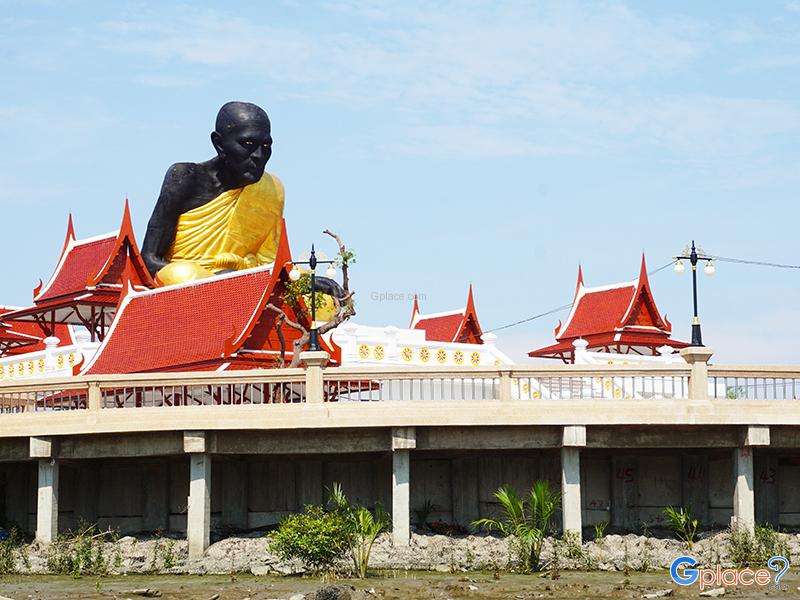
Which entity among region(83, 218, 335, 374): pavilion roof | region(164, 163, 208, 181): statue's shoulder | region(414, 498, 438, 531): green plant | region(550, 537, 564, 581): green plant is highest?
region(164, 163, 208, 181): statue's shoulder

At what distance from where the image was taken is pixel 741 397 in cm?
2806

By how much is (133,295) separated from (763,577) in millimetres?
21744

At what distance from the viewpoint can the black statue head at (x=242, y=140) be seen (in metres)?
51.2

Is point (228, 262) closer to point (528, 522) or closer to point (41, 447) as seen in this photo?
point (41, 447)

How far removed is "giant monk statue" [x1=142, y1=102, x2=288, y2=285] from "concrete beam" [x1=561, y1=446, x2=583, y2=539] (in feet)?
84.8

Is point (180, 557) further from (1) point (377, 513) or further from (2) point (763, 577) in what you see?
(2) point (763, 577)

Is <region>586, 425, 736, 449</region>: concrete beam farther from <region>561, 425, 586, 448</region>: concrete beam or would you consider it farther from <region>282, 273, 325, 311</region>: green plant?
<region>282, 273, 325, 311</region>: green plant

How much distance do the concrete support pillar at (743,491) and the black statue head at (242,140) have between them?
1089 inches

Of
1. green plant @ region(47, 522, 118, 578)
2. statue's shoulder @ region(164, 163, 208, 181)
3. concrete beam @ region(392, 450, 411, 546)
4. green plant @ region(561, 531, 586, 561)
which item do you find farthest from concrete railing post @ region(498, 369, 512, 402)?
statue's shoulder @ region(164, 163, 208, 181)

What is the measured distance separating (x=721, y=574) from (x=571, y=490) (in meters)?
3.41

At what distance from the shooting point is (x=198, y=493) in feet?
89.8

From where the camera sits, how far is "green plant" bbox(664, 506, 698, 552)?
2717 centimetres

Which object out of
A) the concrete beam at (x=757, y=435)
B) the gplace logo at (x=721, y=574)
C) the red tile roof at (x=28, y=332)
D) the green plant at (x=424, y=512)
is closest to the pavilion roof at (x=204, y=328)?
the green plant at (x=424, y=512)

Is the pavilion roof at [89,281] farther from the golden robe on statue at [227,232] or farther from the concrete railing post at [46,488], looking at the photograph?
the concrete railing post at [46,488]
